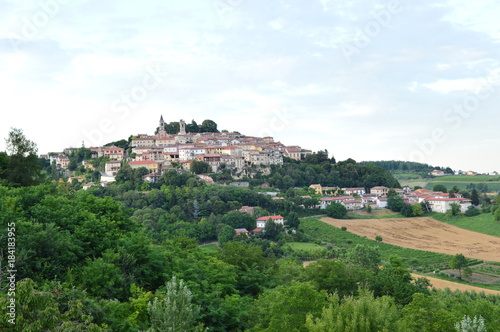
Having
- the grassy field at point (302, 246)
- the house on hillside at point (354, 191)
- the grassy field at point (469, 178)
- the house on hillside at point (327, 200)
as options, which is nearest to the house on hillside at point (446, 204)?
the house on hillside at point (354, 191)

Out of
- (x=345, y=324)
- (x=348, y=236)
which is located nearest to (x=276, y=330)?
(x=345, y=324)

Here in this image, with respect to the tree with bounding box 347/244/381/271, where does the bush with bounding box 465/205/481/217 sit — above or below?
below

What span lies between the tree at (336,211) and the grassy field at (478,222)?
1502 centimetres

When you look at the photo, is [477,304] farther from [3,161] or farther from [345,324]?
[3,161]

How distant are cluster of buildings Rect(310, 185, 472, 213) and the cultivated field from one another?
5.77m

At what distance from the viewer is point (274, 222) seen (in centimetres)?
5416

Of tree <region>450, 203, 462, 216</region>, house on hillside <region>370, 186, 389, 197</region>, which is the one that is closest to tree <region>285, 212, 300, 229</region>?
tree <region>450, 203, 462, 216</region>

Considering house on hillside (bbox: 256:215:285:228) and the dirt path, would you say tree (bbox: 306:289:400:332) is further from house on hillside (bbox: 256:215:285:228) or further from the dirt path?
house on hillside (bbox: 256:215:285:228)

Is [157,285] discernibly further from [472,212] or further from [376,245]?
[472,212]

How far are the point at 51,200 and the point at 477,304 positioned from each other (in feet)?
57.0

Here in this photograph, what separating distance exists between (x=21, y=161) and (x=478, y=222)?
189 ft

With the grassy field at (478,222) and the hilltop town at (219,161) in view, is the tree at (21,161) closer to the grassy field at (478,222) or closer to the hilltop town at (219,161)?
the hilltop town at (219,161)

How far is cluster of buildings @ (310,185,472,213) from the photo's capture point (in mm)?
72188

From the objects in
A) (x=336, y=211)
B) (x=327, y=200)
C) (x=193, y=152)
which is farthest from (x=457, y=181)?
(x=193, y=152)
